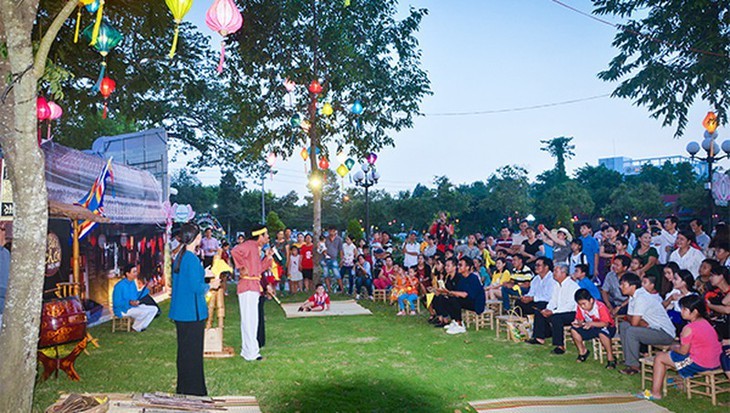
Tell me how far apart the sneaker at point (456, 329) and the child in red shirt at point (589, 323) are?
2398 millimetres

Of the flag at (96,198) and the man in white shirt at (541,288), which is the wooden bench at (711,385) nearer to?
the man in white shirt at (541,288)

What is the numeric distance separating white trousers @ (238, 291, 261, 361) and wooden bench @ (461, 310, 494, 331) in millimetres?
4172

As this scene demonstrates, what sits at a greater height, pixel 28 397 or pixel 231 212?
pixel 231 212

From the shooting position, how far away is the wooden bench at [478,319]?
990cm

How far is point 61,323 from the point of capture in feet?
20.9

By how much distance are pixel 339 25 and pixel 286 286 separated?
8.01 meters

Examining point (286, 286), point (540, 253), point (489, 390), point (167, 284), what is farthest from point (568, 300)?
point (167, 284)

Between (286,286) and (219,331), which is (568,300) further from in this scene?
(286,286)

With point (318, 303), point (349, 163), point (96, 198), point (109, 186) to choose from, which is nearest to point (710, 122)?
point (349, 163)

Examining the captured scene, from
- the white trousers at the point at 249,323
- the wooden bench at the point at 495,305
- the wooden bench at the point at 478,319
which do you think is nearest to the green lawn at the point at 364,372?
the white trousers at the point at 249,323

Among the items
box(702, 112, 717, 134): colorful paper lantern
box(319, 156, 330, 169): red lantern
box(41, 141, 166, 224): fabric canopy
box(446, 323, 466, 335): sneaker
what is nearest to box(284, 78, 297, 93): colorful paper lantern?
box(319, 156, 330, 169): red lantern

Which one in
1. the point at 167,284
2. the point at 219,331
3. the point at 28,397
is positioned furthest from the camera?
the point at 167,284

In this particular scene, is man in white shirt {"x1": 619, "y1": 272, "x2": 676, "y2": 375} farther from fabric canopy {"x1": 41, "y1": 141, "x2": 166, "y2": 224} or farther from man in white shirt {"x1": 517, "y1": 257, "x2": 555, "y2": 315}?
fabric canopy {"x1": 41, "y1": 141, "x2": 166, "y2": 224}

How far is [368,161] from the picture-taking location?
55.3ft
